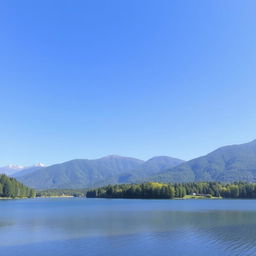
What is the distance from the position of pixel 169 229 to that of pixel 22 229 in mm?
30999

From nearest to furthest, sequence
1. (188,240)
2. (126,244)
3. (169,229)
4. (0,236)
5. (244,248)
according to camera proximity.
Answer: (244,248) → (126,244) → (188,240) → (0,236) → (169,229)

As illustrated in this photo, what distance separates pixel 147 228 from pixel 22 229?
2651 cm

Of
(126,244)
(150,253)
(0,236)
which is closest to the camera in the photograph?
(150,253)

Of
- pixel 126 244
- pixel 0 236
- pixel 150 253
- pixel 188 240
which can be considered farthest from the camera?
pixel 0 236

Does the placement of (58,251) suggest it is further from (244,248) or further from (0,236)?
(244,248)

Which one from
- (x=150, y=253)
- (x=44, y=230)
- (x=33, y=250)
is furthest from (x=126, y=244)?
(x=44, y=230)

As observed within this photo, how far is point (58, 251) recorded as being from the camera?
149ft

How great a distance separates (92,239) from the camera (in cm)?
5466

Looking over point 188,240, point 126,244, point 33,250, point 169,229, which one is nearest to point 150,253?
point 126,244

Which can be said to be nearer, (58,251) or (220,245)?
(58,251)

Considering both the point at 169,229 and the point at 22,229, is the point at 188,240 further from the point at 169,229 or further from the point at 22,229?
the point at 22,229

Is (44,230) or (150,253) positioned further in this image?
(44,230)

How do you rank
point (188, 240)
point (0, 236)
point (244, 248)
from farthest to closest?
point (0, 236) → point (188, 240) → point (244, 248)

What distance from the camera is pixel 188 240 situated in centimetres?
5281
